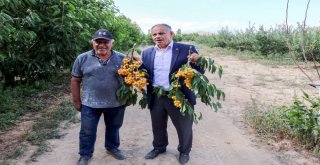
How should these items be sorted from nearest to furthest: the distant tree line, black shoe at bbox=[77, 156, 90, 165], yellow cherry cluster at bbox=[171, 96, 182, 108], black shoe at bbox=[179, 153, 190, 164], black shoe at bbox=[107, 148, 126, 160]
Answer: yellow cherry cluster at bbox=[171, 96, 182, 108] < black shoe at bbox=[77, 156, 90, 165] < black shoe at bbox=[179, 153, 190, 164] < black shoe at bbox=[107, 148, 126, 160] < the distant tree line

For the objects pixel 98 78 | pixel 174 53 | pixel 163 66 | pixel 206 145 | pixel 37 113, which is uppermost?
pixel 174 53

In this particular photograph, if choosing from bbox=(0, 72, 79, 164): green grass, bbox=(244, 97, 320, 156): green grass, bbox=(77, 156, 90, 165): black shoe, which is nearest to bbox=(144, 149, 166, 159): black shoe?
bbox=(77, 156, 90, 165): black shoe

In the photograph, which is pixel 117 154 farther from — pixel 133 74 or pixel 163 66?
pixel 163 66

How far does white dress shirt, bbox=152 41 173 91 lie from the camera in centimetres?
414

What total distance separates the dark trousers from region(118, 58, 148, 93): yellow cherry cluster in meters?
0.37

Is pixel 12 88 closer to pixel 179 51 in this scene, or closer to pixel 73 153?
pixel 73 153

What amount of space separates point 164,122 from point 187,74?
2.94 feet

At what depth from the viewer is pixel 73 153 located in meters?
Answer: 4.88

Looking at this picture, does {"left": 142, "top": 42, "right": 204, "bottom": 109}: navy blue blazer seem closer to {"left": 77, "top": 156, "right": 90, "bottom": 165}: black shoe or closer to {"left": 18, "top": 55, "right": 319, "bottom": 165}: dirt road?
{"left": 18, "top": 55, "right": 319, "bottom": 165}: dirt road

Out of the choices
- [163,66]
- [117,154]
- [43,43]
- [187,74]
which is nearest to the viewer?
[187,74]

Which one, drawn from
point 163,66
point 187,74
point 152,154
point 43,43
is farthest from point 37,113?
point 187,74

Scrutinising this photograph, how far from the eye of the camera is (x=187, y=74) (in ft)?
12.5

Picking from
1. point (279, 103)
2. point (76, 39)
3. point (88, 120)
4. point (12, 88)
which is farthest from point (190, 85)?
point (12, 88)

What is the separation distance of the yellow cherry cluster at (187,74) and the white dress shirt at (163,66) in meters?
0.29
